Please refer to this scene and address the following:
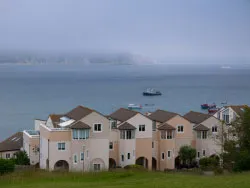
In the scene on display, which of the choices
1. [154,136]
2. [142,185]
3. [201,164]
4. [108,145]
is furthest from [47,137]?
[142,185]

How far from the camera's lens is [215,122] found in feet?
123

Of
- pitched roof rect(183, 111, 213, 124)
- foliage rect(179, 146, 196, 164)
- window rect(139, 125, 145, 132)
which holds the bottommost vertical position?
foliage rect(179, 146, 196, 164)

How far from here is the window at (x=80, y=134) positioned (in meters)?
32.4

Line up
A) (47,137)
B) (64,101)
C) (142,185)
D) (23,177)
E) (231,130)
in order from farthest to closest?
(64,101), (47,137), (231,130), (23,177), (142,185)

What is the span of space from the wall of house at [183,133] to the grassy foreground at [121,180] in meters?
16.2

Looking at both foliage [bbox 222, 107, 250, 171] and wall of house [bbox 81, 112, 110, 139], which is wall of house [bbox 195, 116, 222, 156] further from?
foliage [bbox 222, 107, 250, 171]

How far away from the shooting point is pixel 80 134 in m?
32.5

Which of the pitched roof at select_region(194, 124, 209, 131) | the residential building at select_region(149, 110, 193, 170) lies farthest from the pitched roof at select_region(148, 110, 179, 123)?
the pitched roof at select_region(194, 124, 209, 131)

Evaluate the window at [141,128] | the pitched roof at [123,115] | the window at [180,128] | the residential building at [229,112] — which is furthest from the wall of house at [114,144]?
the residential building at [229,112]

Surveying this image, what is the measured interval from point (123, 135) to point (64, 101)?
83893mm

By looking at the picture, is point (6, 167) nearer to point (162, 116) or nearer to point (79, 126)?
point (79, 126)

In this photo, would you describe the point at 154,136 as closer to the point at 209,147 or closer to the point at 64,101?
the point at 209,147

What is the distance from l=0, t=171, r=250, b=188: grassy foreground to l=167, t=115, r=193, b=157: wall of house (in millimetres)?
16238

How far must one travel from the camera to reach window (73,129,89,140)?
32.4 m
